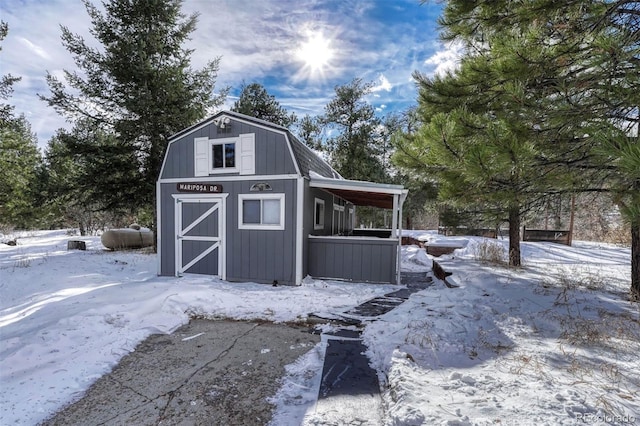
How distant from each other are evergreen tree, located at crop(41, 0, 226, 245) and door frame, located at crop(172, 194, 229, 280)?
5.11 meters

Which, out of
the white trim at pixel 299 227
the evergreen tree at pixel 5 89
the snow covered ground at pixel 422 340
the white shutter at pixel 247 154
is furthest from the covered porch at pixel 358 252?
the evergreen tree at pixel 5 89

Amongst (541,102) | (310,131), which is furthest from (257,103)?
(541,102)

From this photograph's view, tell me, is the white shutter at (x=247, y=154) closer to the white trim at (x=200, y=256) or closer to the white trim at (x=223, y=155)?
the white trim at (x=223, y=155)

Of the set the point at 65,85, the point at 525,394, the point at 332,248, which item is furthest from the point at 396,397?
the point at 65,85

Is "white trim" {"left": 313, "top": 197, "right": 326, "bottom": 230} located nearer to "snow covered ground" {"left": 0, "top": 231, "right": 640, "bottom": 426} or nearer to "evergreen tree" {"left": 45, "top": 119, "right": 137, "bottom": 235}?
"snow covered ground" {"left": 0, "top": 231, "right": 640, "bottom": 426}

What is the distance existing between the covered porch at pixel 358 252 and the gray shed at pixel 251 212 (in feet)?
0.08

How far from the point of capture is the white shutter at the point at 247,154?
7.11 meters

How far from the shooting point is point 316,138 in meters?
19.2

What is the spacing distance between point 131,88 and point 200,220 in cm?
703

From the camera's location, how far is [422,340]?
330 centimetres

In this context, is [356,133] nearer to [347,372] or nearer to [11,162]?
[347,372]

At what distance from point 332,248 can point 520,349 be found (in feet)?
15.4

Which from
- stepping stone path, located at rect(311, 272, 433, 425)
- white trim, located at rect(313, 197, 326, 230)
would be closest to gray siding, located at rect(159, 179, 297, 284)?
white trim, located at rect(313, 197, 326, 230)

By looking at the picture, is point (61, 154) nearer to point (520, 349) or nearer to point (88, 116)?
point (88, 116)
